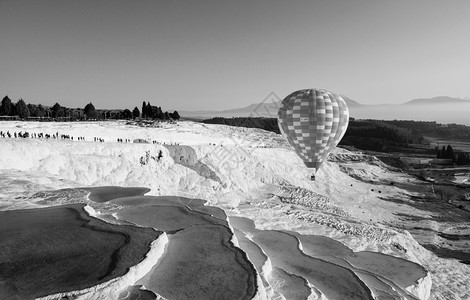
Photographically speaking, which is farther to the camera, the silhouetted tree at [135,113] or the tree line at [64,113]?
the silhouetted tree at [135,113]

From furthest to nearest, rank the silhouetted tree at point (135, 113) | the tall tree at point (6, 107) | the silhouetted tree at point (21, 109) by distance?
1. the silhouetted tree at point (135, 113)
2. the silhouetted tree at point (21, 109)
3. the tall tree at point (6, 107)

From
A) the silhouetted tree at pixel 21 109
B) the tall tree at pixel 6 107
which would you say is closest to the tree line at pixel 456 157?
the silhouetted tree at pixel 21 109

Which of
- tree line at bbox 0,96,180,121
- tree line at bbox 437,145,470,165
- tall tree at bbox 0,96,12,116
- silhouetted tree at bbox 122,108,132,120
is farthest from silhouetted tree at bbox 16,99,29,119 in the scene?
tree line at bbox 437,145,470,165

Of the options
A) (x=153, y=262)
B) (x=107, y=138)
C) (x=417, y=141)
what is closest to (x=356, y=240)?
(x=153, y=262)

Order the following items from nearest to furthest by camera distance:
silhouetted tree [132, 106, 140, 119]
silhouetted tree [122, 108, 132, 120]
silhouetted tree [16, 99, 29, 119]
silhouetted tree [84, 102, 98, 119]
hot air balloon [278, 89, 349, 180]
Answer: hot air balloon [278, 89, 349, 180] → silhouetted tree [16, 99, 29, 119] → silhouetted tree [84, 102, 98, 119] → silhouetted tree [132, 106, 140, 119] → silhouetted tree [122, 108, 132, 120]

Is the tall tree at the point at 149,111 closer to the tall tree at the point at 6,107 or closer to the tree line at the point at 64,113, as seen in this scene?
the tree line at the point at 64,113

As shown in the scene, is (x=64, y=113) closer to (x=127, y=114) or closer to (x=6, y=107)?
(x=127, y=114)

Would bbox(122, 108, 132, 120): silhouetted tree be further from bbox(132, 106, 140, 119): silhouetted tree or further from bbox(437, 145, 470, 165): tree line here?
bbox(437, 145, 470, 165): tree line
